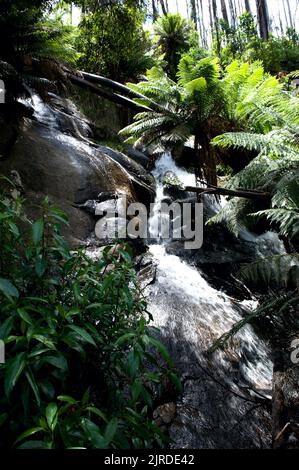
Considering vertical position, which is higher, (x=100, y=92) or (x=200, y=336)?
(x=100, y=92)

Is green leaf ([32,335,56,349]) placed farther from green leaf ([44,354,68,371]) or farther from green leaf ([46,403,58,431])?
green leaf ([46,403,58,431])

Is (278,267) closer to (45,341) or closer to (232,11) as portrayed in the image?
(45,341)

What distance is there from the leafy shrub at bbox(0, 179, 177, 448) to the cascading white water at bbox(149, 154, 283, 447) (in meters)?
1.11

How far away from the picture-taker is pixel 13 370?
1.00m

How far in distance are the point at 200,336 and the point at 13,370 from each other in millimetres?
2406

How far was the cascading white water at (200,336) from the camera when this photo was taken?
2557 mm

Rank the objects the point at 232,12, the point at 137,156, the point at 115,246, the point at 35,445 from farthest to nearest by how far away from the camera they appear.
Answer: the point at 232,12 < the point at 137,156 < the point at 115,246 < the point at 35,445

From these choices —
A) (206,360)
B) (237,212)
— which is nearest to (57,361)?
(206,360)

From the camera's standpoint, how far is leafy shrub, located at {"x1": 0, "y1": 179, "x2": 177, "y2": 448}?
102 cm

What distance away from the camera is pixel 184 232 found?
5.74 meters

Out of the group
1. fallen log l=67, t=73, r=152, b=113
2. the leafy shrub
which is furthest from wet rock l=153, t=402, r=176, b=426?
fallen log l=67, t=73, r=152, b=113

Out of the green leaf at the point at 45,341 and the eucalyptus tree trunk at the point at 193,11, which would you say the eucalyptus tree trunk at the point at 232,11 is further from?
the green leaf at the point at 45,341
